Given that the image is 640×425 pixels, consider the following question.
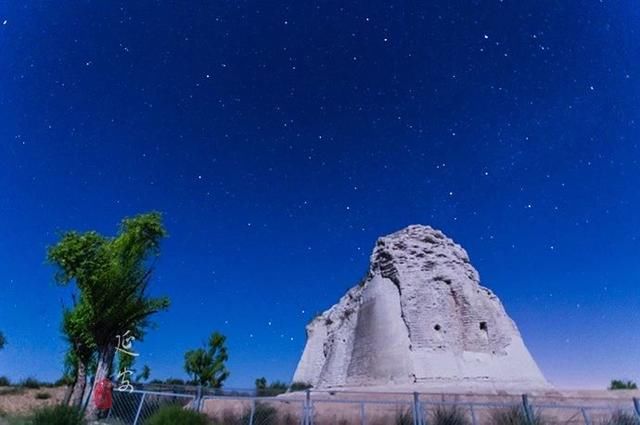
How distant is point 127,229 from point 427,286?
18560 mm

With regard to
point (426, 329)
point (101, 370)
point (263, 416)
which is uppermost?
point (426, 329)

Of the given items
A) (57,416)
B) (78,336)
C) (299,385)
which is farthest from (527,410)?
(299,385)

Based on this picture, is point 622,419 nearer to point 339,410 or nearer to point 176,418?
point 339,410

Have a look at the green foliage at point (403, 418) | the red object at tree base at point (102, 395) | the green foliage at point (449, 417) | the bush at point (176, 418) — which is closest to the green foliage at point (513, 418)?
the green foliage at point (449, 417)

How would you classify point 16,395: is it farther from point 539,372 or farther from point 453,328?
point 539,372

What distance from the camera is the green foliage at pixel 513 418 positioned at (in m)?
7.61

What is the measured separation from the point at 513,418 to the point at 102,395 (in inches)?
459

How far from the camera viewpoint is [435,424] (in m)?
9.15

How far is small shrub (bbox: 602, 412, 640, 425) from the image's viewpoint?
807cm

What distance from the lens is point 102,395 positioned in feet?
38.4

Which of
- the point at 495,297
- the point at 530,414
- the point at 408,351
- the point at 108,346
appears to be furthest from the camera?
the point at 495,297

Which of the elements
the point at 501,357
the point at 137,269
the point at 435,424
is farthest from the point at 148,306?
the point at 501,357

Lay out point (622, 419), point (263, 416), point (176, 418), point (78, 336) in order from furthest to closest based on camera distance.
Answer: point (78, 336) < point (263, 416) < point (622, 419) < point (176, 418)

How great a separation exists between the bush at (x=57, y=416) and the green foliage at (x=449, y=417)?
8.08 metres
